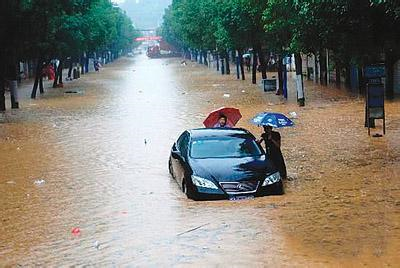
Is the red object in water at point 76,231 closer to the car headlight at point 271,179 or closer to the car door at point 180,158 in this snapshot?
the car door at point 180,158

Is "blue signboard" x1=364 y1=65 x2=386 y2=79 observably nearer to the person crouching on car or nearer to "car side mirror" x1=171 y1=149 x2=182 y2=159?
the person crouching on car

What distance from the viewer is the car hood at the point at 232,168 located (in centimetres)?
1288

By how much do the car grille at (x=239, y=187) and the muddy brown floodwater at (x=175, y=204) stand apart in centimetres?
30

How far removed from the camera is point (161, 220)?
11672mm

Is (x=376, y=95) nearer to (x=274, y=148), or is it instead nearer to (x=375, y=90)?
(x=375, y=90)

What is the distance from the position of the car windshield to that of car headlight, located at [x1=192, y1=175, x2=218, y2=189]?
0.97 m

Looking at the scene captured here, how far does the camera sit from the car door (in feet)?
46.1

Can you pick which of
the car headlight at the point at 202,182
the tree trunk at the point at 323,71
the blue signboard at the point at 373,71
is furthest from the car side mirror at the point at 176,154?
the tree trunk at the point at 323,71

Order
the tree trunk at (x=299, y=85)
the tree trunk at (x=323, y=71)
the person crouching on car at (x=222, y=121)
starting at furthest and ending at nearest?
the tree trunk at (x=323, y=71) < the tree trunk at (x=299, y=85) < the person crouching on car at (x=222, y=121)

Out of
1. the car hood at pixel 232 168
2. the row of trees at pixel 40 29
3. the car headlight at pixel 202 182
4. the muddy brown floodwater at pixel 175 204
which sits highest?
the row of trees at pixel 40 29

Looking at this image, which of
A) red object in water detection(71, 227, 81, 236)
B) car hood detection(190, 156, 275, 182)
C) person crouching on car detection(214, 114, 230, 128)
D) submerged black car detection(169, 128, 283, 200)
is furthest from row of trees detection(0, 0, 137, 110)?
red object in water detection(71, 227, 81, 236)

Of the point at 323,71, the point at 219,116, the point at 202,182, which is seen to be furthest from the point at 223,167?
the point at 323,71

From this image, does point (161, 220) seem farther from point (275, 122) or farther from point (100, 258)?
point (275, 122)

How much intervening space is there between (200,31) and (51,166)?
50.5m
